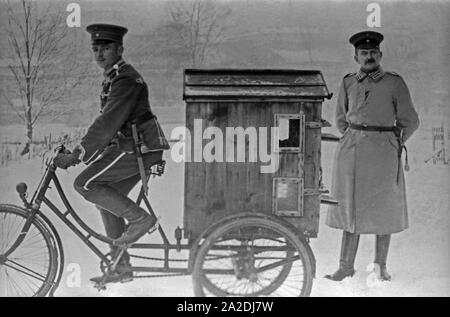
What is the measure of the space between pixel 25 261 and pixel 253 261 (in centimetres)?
179

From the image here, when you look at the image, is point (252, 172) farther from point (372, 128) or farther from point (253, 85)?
point (372, 128)

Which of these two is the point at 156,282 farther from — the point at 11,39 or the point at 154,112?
the point at 11,39

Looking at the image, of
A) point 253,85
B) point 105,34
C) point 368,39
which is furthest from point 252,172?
point 105,34

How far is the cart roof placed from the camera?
164 inches

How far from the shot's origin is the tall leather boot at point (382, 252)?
4.45 metres

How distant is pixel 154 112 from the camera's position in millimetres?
4387

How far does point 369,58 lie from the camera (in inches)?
174

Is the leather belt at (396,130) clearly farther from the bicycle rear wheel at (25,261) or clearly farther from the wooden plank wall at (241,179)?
the bicycle rear wheel at (25,261)

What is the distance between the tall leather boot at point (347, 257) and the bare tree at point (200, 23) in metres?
1.81

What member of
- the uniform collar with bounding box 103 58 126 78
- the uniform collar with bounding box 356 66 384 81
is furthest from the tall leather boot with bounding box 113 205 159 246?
the uniform collar with bounding box 356 66 384 81

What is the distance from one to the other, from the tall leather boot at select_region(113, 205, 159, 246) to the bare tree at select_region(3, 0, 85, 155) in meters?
1.01

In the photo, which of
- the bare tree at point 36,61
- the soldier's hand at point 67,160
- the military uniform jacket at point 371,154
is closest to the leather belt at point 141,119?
the soldier's hand at point 67,160

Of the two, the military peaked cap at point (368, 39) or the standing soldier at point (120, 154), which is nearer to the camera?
the standing soldier at point (120, 154)

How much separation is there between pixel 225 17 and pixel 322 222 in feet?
5.91
